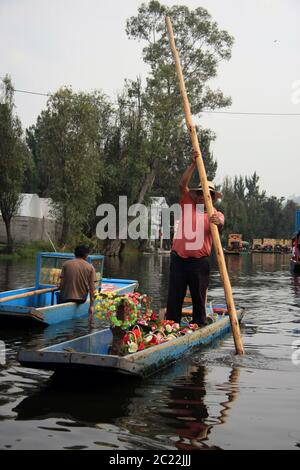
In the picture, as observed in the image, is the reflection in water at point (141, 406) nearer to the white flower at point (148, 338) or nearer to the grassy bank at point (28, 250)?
the white flower at point (148, 338)

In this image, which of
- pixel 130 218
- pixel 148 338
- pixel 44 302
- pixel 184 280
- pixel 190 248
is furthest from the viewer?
pixel 130 218

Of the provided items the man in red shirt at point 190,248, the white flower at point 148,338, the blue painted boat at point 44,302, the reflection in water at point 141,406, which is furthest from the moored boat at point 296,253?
the reflection in water at point 141,406

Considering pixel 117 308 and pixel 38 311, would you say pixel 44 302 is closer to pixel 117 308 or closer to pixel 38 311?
pixel 38 311

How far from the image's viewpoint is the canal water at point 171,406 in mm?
5660

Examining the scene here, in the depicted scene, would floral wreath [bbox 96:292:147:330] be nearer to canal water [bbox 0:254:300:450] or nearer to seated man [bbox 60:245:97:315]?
canal water [bbox 0:254:300:450]

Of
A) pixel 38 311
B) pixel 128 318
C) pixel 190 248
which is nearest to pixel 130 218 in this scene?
pixel 38 311

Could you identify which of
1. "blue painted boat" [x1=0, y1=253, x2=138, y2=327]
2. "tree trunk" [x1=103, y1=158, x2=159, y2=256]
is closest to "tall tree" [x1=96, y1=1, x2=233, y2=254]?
"tree trunk" [x1=103, y1=158, x2=159, y2=256]

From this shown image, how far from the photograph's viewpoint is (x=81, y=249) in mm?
12102

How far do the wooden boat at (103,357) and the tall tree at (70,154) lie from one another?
31298 mm

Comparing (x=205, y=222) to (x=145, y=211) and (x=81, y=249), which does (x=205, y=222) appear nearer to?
(x=81, y=249)

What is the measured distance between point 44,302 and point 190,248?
17.4 feet

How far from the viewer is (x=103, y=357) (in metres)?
7.02

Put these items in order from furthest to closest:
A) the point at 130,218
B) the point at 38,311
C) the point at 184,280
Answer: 1. the point at 130,218
2. the point at 38,311
3. the point at 184,280

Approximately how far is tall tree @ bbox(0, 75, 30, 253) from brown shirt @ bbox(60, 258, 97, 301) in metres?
28.6
